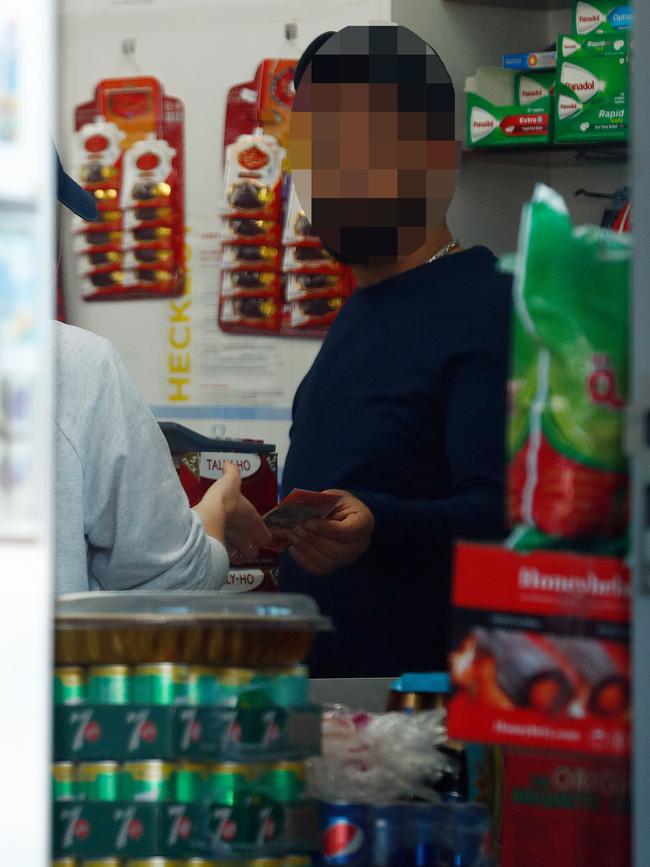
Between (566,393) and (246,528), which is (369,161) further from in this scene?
(566,393)

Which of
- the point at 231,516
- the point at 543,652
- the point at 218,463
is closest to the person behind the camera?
the point at 543,652

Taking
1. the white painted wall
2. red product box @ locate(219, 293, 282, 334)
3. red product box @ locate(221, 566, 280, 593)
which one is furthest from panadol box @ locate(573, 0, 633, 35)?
red product box @ locate(221, 566, 280, 593)

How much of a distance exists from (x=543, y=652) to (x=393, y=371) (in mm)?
1040

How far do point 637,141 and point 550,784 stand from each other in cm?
69

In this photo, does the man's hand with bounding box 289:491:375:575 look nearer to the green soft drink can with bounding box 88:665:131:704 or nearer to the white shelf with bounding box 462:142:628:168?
the green soft drink can with bounding box 88:665:131:704

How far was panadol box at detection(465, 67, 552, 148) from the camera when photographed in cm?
388

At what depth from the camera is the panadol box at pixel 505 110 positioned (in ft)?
12.7

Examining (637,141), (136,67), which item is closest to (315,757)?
(637,141)

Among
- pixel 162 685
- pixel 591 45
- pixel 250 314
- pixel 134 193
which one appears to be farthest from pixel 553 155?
pixel 162 685

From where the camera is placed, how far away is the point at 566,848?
1.46 meters

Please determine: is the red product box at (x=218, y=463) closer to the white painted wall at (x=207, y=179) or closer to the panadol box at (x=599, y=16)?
the white painted wall at (x=207, y=179)

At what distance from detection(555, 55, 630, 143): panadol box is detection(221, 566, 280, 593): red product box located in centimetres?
177

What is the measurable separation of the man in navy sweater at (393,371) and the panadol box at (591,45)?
161 centimetres

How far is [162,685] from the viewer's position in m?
1.39
